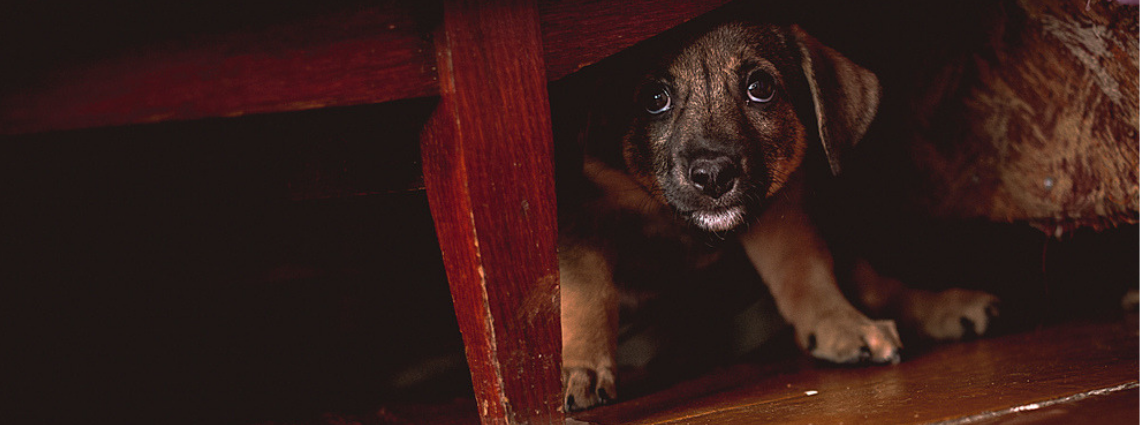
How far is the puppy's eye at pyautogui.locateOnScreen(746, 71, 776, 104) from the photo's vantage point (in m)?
2.11

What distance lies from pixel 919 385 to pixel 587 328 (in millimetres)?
703

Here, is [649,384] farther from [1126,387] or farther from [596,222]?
[1126,387]

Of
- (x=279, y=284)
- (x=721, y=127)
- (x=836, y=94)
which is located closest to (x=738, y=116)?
(x=721, y=127)

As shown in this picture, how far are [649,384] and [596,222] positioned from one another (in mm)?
444

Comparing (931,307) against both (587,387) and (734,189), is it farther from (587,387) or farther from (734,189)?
(587,387)

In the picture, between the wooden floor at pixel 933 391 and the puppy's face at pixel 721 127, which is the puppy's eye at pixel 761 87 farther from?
the wooden floor at pixel 933 391

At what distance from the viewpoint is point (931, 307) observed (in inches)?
89.6

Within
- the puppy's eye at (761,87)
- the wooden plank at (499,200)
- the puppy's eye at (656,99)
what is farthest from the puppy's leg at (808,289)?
the wooden plank at (499,200)

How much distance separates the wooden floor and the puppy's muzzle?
0.43 m

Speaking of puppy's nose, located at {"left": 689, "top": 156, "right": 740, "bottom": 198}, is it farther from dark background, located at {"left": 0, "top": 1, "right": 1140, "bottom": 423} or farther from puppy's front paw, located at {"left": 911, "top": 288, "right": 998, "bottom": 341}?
puppy's front paw, located at {"left": 911, "top": 288, "right": 998, "bottom": 341}

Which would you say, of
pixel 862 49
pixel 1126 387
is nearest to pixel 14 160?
pixel 1126 387

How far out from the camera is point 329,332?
2.53 meters

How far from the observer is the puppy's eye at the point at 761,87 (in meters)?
2.11

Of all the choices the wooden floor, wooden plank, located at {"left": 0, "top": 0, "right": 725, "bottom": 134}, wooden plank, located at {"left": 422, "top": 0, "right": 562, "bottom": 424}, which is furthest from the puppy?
wooden plank, located at {"left": 0, "top": 0, "right": 725, "bottom": 134}
